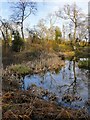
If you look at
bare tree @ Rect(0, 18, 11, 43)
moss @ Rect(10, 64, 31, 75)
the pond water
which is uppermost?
bare tree @ Rect(0, 18, 11, 43)

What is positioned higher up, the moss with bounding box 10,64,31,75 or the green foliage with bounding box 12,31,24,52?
the green foliage with bounding box 12,31,24,52

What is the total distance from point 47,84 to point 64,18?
1240 centimetres

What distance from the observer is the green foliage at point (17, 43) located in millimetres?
14039

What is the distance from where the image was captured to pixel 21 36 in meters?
15.5

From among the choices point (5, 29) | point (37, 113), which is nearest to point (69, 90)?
point (37, 113)

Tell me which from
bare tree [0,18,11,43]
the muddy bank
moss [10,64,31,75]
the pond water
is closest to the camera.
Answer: the muddy bank

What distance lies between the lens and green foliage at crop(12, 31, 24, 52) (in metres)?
14.0

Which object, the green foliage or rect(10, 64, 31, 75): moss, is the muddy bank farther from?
the green foliage

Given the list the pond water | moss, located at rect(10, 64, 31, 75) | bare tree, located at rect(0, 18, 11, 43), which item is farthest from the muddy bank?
bare tree, located at rect(0, 18, 11, 43)

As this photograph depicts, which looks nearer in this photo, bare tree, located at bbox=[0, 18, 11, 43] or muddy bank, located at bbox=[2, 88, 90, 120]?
muddy bank, located at bbox=[2, 88, 90, 120]

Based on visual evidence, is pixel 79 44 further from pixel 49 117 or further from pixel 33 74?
pixel 49 117

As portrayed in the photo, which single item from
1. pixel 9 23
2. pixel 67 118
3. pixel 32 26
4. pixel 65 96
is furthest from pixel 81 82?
pixel 32 26

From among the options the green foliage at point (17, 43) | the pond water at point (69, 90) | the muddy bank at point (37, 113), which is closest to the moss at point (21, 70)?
the pond water at point (69, 90)

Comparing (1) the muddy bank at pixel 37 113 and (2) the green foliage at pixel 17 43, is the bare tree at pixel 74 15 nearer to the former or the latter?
(2) the green foliage at pixel 17 43
